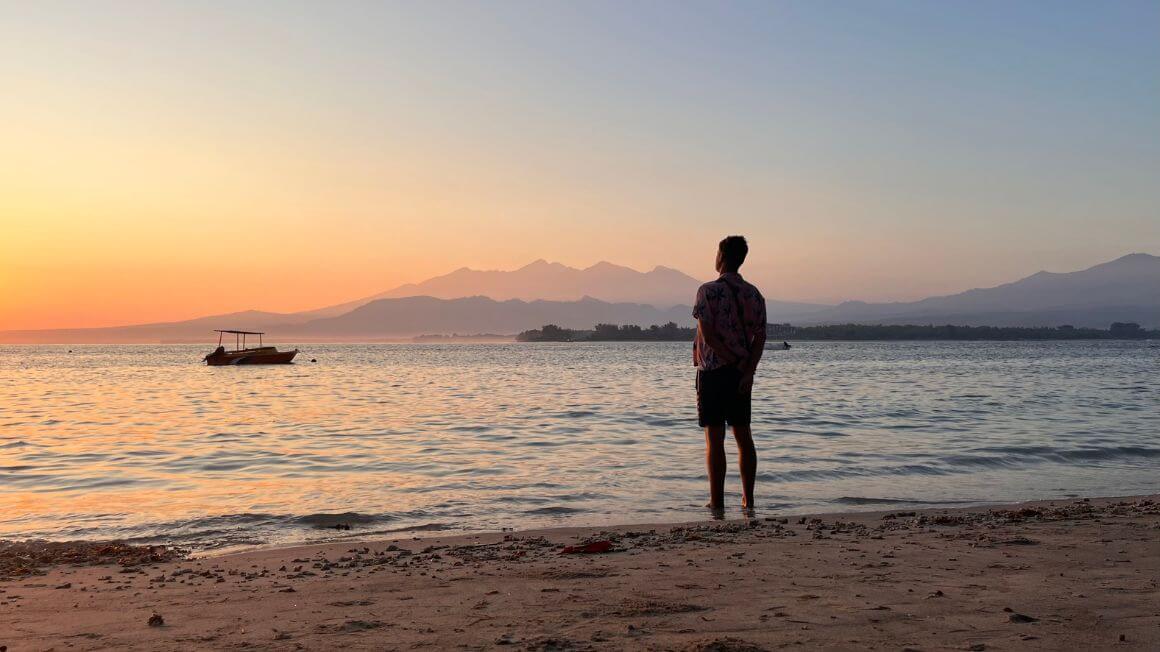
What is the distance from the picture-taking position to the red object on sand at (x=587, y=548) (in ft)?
19.6

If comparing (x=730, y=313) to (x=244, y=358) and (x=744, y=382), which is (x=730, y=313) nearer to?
(x=744, y=382)

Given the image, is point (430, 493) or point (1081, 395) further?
point (1081, 395)

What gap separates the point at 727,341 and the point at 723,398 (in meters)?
0.49

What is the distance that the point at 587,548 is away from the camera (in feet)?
19.8

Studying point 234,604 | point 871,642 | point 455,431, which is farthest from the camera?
point 455,431

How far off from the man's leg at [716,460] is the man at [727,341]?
0.04ft

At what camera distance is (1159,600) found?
14.0 ft

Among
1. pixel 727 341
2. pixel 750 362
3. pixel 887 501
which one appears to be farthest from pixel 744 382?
pixel 887 501

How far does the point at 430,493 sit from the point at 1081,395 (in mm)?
21477

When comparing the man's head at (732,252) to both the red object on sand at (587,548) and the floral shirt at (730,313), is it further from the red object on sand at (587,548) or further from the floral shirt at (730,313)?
the red object on sand at (587,548)

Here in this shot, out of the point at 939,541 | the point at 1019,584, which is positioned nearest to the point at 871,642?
the point at 1019,584

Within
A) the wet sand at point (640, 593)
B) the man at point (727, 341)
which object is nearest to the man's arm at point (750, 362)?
the man at point (727, 341)

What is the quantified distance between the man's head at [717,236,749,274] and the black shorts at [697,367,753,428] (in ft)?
2.88

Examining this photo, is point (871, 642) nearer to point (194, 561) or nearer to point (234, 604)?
point (234, 604)
